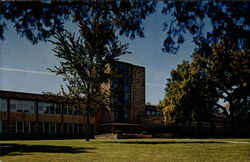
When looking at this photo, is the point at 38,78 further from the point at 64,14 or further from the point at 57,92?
the point at 57,92

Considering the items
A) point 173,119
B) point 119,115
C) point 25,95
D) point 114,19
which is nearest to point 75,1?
point 114,19

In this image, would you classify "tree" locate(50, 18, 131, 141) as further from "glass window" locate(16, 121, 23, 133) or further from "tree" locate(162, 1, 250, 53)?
"glass window" locate(16, 121, 23, 133)

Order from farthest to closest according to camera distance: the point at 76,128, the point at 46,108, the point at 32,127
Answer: the point at 76,128 < the point at 46,108 < the point at 32,127

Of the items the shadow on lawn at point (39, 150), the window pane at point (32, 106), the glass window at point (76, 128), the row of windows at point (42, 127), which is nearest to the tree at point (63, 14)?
the shadow on lawn at point (39, 150)

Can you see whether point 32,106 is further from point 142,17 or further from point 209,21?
point 209,21

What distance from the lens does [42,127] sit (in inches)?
1460

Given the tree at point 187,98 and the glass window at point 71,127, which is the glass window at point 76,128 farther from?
the tree at point 187,98

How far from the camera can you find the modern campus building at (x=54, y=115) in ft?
110

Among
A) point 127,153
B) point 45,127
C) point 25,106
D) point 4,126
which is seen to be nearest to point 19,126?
point 4,126

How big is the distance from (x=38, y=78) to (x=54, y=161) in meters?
3.37

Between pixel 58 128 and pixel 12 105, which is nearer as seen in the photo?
pixel 12 105

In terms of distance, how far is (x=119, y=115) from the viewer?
145 ft

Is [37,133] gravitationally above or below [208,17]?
below

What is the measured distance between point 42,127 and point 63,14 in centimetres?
3240
